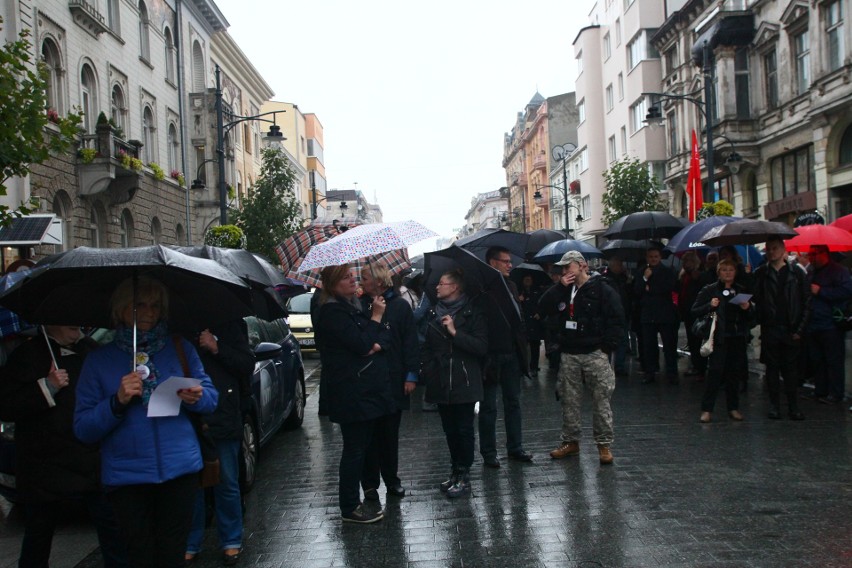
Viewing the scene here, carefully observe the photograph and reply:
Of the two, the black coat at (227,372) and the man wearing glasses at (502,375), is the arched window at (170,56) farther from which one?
the black coat at (227,372)

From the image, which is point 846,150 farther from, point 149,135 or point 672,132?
point 149,135

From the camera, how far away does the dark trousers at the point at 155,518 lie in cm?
386

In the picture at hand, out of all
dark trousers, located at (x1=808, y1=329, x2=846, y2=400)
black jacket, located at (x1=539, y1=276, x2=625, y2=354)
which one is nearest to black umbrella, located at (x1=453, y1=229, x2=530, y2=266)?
black jacket, located at (x1=539, y1=276, x2=625, y2=354)

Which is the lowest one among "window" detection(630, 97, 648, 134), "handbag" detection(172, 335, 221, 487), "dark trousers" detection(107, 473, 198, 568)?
"dark trousers" detection(107, 473, 198, 568)

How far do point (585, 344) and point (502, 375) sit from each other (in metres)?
0.84

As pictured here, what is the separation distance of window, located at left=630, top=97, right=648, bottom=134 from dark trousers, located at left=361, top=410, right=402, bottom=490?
3706 cm

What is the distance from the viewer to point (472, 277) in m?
7.04

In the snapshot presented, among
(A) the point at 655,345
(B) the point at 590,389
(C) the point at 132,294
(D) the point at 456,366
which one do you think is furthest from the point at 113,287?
(A) the point at 655,345

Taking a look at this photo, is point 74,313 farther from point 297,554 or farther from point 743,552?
point 743,552

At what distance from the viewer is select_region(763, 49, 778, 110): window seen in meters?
28.7

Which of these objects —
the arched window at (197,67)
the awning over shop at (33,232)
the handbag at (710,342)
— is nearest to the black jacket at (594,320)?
the handbag at (710,342)

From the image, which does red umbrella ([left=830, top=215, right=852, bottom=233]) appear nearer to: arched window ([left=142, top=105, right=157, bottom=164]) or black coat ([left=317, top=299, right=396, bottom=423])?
black coat ([left=317, top=299, right=396, bottom=423])

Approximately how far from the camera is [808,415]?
9.57m

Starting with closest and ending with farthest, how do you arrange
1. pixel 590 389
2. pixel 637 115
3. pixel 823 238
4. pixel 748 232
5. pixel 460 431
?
pixel 460 431, pixel 590 389, pixel 748 232, pixel 823 238, pixel 637 115
